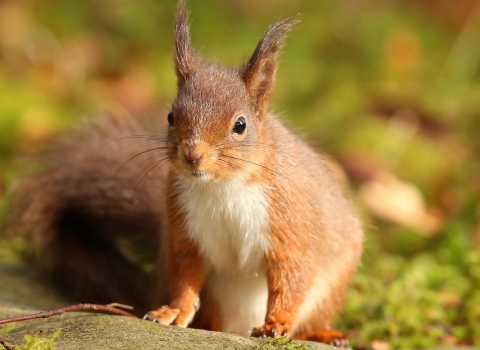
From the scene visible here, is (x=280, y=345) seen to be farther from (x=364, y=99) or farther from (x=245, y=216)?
(x=364, y=99)

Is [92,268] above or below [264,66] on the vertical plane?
below

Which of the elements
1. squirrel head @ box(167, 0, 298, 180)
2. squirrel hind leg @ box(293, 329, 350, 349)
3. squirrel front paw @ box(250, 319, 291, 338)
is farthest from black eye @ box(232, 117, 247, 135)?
squirrel hind leg @ box(293, 329, 350, 349)

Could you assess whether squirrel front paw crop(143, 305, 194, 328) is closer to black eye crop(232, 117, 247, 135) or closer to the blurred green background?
black eye crop(232, 117, 247, 135)

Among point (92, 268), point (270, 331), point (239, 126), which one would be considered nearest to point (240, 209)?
point (239, 126)

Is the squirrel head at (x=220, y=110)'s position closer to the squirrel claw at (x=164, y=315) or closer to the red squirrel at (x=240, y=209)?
the red squirrel at (x=240, y=209)

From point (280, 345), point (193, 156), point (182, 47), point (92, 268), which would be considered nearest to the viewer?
point (280, 345)

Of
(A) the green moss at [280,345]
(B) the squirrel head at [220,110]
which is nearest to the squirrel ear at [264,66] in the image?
(B) the squirrel head at [220,110]

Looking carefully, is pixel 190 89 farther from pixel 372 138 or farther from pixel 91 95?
pixel 91 95
